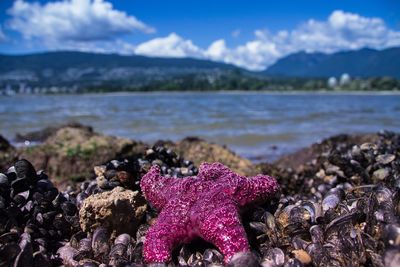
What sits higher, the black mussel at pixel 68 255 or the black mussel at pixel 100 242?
the black mussel at pixel 100 242

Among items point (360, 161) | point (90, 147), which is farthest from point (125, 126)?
point (360, 161)

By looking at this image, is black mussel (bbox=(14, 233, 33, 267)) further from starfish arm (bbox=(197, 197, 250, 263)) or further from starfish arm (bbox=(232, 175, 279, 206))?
starfish arm (bbox=(232, 175, 279, 206))

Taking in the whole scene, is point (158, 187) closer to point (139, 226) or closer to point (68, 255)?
point (139, 226)

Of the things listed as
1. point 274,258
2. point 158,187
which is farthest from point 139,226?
point 274,258

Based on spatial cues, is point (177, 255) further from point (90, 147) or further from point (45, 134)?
point (45, 134)

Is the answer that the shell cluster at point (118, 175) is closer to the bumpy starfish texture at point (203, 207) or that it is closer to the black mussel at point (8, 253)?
the bumpy starfish texture at point (203, 207)

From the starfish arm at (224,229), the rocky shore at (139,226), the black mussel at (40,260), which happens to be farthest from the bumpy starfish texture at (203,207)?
the black mussel at (40,260)

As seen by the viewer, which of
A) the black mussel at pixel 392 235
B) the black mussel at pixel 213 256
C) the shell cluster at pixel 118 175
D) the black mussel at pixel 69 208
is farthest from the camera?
the shell cluster at pixel 118 175

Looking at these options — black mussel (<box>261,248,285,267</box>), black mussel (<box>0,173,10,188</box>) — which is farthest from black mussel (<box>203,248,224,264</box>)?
black mussel (<box>0,173,10,188</box>)
